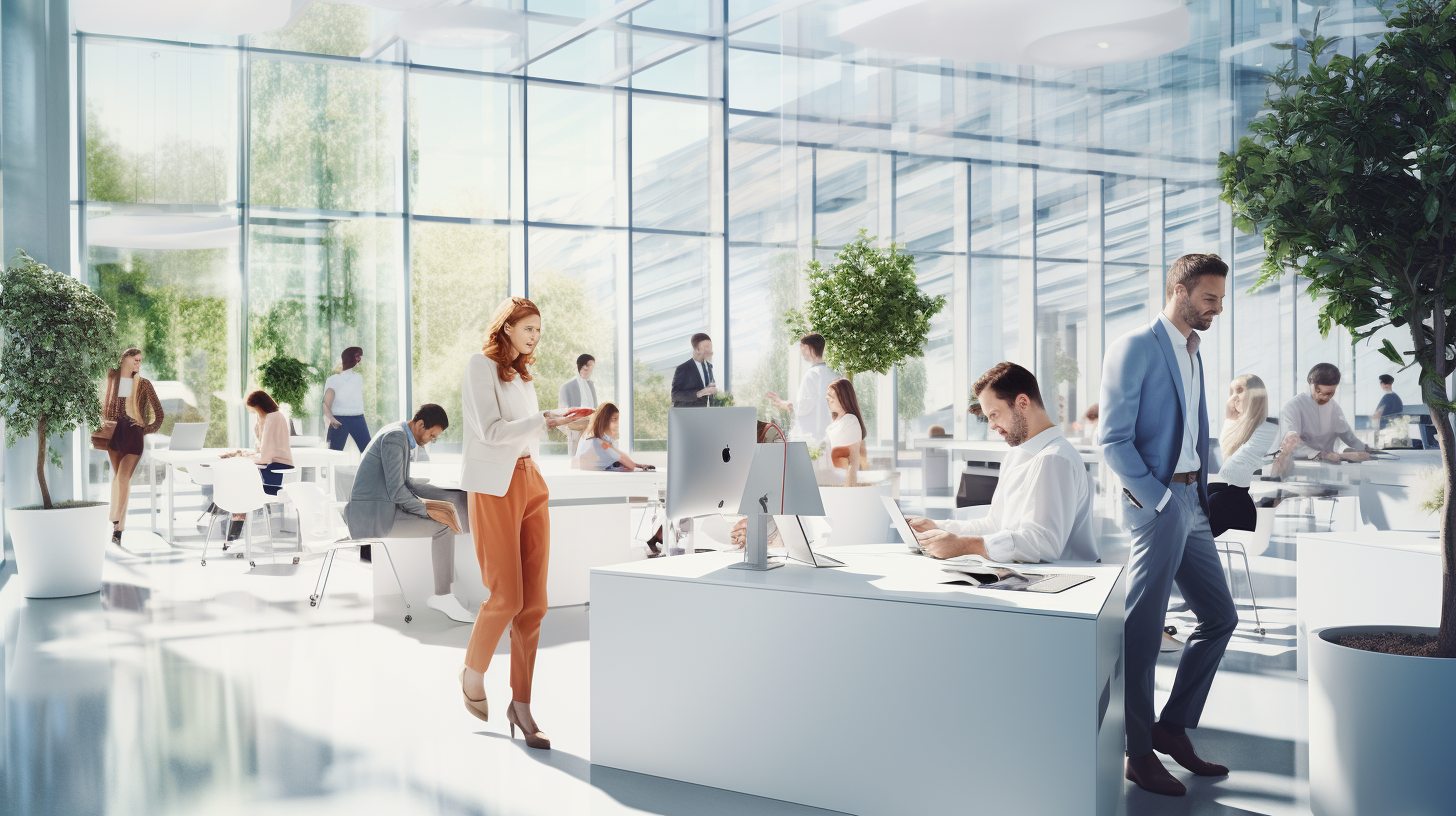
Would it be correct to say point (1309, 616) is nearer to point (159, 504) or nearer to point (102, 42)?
point (159, 504)

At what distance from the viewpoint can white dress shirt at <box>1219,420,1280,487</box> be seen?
19.4 ft

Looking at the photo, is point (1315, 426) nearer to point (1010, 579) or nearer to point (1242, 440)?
point (1242, 440)

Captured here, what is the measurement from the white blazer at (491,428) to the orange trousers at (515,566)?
74 mm

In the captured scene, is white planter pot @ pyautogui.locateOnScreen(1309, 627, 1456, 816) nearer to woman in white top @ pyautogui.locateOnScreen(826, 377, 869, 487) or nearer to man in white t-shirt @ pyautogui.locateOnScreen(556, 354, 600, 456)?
woman in white top @ pyautogui.locateOnScreen(826, 377, 869, 487)

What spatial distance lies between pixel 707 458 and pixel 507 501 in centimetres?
89

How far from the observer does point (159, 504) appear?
10.7 meters

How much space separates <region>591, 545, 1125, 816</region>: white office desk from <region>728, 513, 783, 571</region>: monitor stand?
71mm

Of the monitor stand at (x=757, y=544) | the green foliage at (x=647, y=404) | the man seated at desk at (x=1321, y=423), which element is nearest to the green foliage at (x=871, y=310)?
the man seated at desk at (x=1321, y=423)

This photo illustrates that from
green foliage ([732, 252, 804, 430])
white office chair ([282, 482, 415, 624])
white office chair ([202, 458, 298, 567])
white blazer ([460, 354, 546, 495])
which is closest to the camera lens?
white blazer ([460, 354, 546, 495])

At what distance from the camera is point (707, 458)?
135 inches

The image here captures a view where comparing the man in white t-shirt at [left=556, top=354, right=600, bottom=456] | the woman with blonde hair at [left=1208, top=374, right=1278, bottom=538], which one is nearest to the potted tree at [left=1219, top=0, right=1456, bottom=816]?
the woman with blonde hair at [left=1208, top=374, right=1278, bottom=538]

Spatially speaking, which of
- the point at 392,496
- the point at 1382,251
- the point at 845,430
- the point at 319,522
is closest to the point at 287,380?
the point at 319,522

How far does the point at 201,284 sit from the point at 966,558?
32.4ft

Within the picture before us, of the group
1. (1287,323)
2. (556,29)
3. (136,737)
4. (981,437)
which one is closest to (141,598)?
(136,737)
